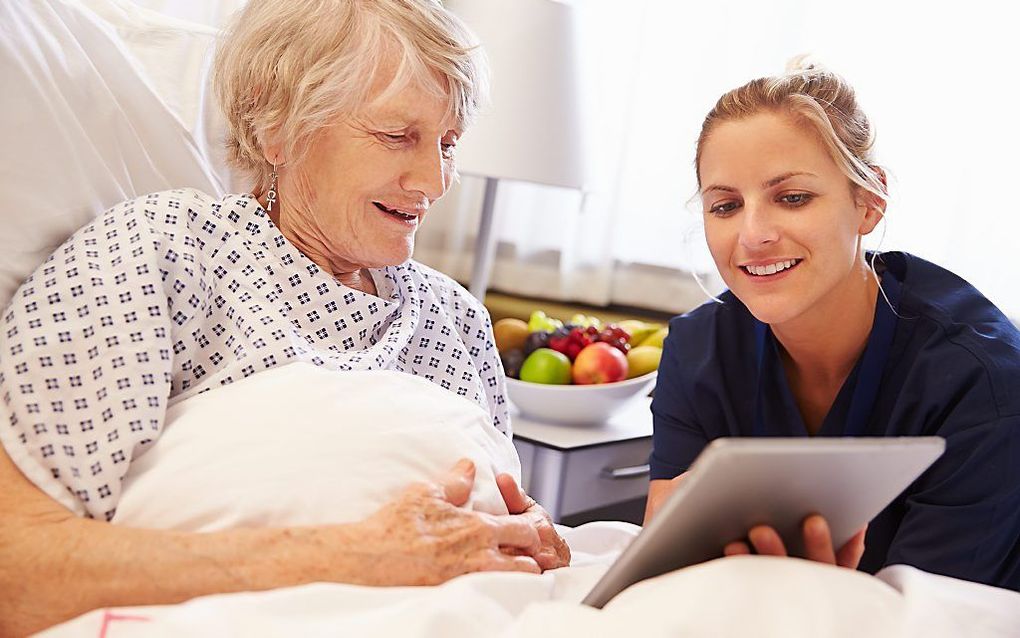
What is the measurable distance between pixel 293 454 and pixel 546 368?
3.41 ft

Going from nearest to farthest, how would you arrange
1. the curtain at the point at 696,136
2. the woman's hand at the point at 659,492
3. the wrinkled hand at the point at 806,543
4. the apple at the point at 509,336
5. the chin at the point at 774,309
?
the wrinkled hand at the point at 806,543, the chin at the point at 774,309, the woman's hand at the point at 659,492, the apple at the point at 509,336, the curtain at the point at 696,136

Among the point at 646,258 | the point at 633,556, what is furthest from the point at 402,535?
the point at 646,258

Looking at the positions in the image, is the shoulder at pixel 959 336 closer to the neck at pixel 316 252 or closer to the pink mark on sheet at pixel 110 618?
the neck at pixel 316 252

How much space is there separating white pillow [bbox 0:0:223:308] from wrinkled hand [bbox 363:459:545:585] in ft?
1.56

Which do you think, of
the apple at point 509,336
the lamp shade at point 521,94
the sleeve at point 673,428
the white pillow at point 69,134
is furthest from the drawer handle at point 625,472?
the white pillow at point 69,134

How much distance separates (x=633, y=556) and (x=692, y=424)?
81 centimetres

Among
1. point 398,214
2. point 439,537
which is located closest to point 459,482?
point 439,537

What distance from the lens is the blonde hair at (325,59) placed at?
47.9 inches

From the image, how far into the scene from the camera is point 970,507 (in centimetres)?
132

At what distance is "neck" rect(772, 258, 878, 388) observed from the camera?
150 centimetres

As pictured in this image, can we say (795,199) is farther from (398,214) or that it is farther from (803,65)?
(398,214)

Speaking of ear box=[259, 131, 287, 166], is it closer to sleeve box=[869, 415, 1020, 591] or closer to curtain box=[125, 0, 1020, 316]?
curtain box=[125, 0, 1020, 316]

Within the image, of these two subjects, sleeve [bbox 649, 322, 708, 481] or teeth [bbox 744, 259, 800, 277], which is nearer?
teeth [bbox 744, 259, 800, 277]

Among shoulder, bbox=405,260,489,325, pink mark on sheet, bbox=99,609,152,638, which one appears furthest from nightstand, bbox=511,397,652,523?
pink mark on sheet, bbox=99,609,152,638
